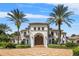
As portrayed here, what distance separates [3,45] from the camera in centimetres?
1016

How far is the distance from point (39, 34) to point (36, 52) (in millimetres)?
342

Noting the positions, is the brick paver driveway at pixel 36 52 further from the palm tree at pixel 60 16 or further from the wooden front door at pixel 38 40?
the palm tree at pixel 60 16

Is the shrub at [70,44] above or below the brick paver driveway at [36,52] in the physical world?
above

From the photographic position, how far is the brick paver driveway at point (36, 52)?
10109mm

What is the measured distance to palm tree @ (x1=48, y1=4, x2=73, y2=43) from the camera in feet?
32.9

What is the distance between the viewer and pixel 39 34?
10.1 meters

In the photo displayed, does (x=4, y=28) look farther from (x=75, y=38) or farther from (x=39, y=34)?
(x=75, y=38)

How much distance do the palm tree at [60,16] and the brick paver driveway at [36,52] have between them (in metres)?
0.36

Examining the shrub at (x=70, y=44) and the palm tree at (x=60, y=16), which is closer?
the palm tree at (x=60, y=16)

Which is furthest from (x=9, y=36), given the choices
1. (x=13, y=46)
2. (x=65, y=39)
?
(x=65, y=39)

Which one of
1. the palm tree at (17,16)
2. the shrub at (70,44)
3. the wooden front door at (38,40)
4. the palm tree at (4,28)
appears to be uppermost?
the palm tree at (17,16)

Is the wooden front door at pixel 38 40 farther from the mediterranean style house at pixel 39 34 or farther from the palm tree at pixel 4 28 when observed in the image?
the palm tree at pixel 4 28

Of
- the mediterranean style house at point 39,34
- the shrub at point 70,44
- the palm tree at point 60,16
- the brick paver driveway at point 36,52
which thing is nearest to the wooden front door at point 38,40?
the mediterranean style house at point 39,34

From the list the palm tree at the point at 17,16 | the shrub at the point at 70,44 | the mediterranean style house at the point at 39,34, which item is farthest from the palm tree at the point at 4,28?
the shrub at the point at 70,44
